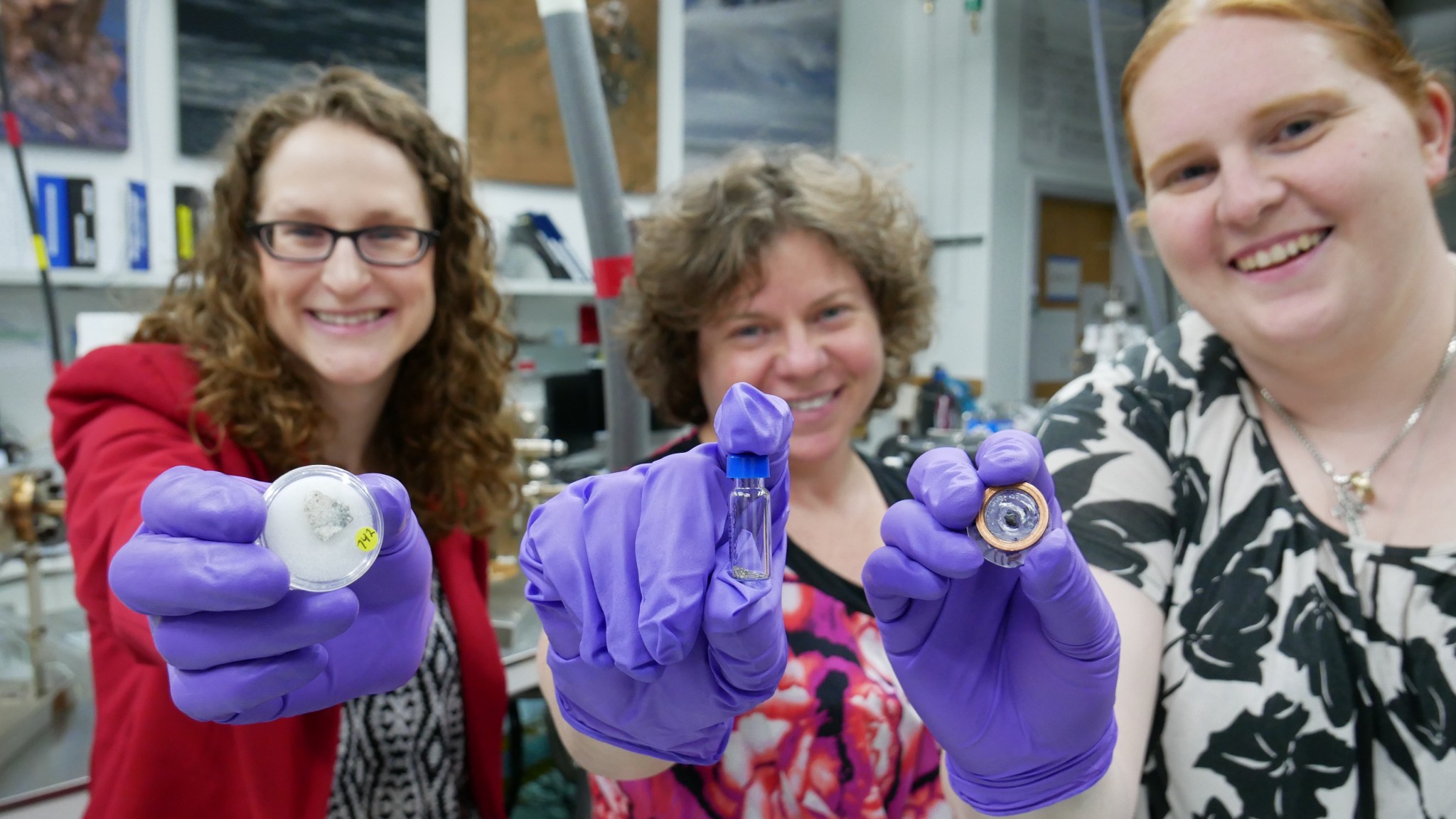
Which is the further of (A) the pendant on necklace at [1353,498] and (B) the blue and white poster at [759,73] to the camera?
(B) the blue and white poster at [759,73]

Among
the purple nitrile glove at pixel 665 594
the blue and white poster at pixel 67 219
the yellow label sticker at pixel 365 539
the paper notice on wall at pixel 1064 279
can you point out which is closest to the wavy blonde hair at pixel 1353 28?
the purple nitrile glove at pixel 665 594

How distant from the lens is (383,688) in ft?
2.44

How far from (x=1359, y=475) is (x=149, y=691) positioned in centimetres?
144

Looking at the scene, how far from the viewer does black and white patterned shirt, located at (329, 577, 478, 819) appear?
1.09 m

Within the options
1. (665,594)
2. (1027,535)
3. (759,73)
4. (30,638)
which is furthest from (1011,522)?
(759,73)

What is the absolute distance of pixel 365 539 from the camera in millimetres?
619

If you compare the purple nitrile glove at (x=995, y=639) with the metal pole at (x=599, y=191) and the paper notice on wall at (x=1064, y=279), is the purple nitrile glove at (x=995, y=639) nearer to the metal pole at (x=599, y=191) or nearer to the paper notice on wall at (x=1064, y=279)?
the metal pole at (x=599, y=191)

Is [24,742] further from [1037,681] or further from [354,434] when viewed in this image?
[1037,681]

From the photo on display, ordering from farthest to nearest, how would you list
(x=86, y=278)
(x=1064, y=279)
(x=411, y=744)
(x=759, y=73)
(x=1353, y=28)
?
(x=1064, y=279), (x=759, y=73), (x=86, y=278), (x=411, y=744), (x=1353, y=28)

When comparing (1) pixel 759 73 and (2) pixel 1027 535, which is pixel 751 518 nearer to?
(2) pixel 1027 535

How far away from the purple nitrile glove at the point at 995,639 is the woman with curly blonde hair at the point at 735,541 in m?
0.11

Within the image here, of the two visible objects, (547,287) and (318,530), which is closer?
(318,530)

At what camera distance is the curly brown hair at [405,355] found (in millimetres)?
1085

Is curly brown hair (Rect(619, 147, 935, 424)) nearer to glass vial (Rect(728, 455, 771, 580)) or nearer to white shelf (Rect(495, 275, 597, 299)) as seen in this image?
glass vial (Rect(728, 455, 771, 580))
